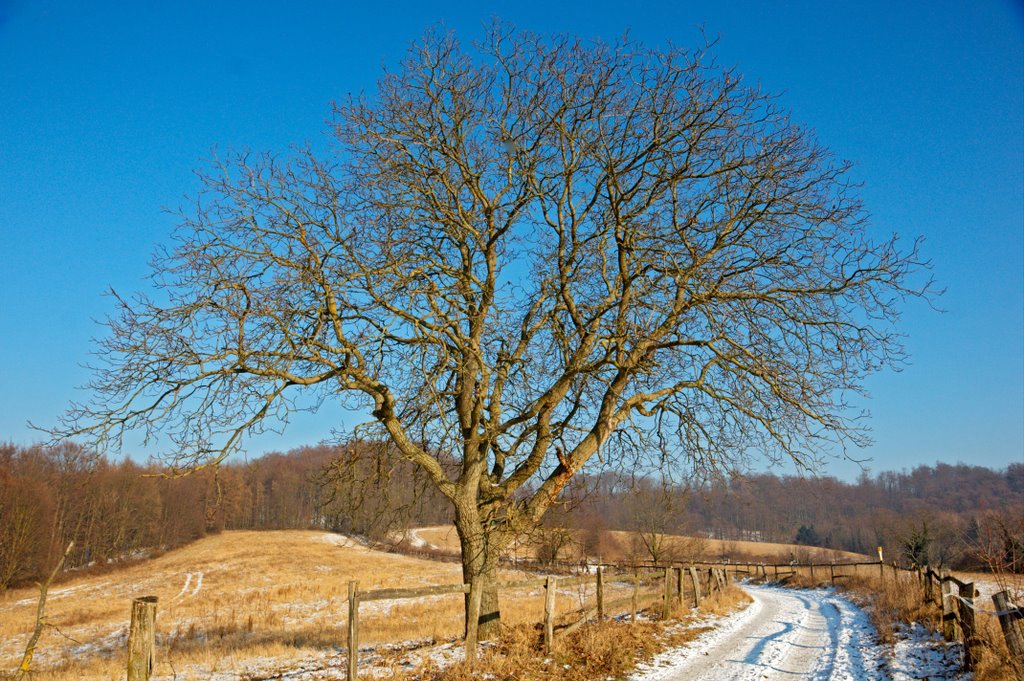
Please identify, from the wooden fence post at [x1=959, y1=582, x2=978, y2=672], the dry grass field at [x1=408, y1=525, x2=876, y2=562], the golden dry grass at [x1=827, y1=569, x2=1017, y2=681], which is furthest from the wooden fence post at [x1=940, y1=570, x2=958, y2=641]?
the dry grass field at [x1=408, y1=525, x2=876, y2=562]

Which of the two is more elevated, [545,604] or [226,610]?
[545,604]

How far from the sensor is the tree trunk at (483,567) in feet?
34.2

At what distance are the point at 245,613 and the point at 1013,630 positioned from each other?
2421cm

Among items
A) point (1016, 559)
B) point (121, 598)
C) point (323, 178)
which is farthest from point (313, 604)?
point (1016, 559)

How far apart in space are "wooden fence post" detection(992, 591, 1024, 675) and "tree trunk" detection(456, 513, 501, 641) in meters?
6.68

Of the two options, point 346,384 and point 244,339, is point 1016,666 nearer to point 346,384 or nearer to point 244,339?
point 346,384

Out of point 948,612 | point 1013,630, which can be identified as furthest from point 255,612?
point 1013,630

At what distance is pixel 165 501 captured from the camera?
240 feet

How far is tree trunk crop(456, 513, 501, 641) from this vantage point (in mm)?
10414

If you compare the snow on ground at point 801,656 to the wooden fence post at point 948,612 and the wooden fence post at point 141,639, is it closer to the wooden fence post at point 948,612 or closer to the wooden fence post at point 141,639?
the wooden fence post at point 948,612

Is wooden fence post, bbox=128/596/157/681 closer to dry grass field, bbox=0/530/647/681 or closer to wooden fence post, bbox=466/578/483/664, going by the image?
dry grass field, bbox=0/530/647/681

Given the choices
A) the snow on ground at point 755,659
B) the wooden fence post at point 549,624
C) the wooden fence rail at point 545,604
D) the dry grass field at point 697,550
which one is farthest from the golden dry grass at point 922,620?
the dry grass field at point 697,550

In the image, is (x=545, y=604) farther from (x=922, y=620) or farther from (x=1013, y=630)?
(x=922, y=620)

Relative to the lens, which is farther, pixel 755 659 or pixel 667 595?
pixel 667 595
